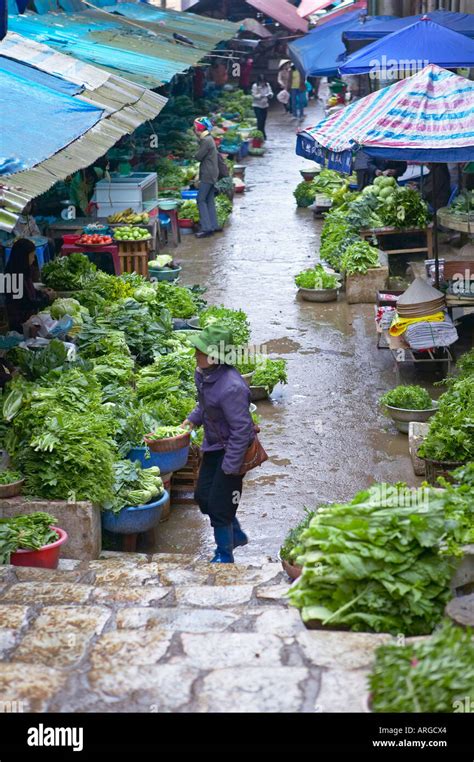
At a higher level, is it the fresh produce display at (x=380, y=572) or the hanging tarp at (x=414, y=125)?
the hanging tarp at (x=414, y=125)

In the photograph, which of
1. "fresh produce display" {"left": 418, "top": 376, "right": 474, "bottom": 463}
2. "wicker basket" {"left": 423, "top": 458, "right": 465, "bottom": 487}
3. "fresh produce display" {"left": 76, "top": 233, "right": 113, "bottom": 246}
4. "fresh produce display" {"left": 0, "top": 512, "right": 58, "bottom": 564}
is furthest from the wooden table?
"fresh produce display" {"left": 0, "top": 512, "right": 58, "bottom": 564}

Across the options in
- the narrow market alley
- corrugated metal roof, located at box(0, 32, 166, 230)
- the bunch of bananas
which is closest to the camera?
the narrow market alley

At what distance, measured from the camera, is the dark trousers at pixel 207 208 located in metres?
19.0

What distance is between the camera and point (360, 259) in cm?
1445

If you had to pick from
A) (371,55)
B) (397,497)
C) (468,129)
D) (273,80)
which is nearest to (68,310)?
(468,129)

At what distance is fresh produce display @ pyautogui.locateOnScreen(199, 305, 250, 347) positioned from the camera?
11.1 meters

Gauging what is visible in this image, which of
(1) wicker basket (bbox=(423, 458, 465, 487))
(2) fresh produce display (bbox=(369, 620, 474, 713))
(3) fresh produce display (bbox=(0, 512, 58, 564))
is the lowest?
(1) wicker basket (bbox=(423, 458, 465, 487))

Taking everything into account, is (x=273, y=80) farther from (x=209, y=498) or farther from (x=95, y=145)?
(x=209, y=498)

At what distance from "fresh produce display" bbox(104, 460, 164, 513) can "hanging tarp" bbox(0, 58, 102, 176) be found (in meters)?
2.43

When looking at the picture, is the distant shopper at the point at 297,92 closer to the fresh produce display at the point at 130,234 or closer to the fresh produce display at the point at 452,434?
the fresh produce display at the point at 130,234

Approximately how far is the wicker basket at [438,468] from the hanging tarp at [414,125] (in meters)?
3.72

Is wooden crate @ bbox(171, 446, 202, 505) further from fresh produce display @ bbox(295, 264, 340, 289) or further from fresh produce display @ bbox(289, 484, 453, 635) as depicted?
fresh produce display @ bbox(295, 264, 340, 289)

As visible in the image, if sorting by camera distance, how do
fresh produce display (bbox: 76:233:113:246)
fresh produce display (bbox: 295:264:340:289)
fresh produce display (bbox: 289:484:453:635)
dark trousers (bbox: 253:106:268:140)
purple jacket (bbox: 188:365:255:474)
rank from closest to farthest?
fresh produce display (bbox: 289:484:453:635)
purple jacket (bbox: 188:365:255:474)
fresh produce display (bbox: 295:264:340:289)
fresh produce display (bbox: 76:233:113:246)
dark trousers (bbox: 253:106:268:140)

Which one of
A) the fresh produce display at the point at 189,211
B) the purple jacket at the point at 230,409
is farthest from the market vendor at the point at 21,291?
the fresh produce display at the point at 189,211
